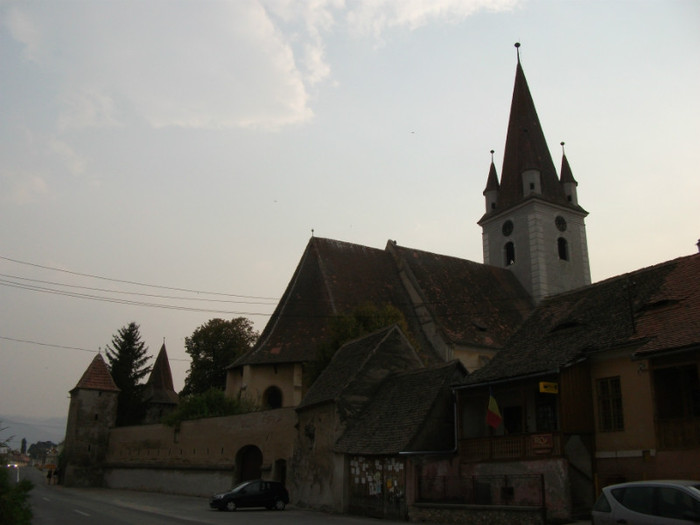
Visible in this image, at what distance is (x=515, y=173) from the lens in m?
49.6

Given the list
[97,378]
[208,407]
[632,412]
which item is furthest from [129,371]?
[632,412]

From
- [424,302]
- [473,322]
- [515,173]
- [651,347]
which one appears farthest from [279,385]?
[515,173]

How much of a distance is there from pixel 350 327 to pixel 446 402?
10737 millimetres

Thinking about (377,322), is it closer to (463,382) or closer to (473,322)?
(473,322)

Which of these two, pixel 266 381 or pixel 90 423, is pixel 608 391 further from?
pixel 90 423

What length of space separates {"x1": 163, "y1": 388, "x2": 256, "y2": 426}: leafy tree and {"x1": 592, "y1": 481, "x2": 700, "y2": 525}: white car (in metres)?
24.9

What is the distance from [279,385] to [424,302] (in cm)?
991

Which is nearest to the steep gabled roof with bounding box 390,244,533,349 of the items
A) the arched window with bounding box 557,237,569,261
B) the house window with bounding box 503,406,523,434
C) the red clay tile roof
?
the red clay tile roof

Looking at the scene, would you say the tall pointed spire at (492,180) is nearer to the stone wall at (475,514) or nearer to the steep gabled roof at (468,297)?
the steep gabled roof at (468,297)

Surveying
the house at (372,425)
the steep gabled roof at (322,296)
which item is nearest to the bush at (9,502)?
the house at (372,425)

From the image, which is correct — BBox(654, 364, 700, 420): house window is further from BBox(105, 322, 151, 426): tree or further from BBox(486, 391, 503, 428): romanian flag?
BBox(105, 322, 151, 426): tree

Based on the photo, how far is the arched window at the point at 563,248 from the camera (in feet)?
157

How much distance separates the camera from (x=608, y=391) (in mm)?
17109

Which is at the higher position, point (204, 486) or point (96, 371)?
point (96, 371)
